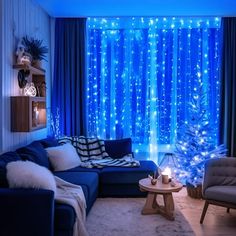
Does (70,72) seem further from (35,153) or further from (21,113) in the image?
(35,153)

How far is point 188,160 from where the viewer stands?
193 inches

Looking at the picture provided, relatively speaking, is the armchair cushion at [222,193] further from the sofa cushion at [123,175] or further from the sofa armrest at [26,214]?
the sofa armrest at [26,214]

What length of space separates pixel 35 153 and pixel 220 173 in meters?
2.20

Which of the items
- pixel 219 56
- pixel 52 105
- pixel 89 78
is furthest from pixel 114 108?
pixel 219 56

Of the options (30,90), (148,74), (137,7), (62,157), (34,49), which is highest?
(137,7)

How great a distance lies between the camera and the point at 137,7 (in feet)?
16.6

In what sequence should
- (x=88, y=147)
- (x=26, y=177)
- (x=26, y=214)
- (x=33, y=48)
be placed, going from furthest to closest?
(x=88, y=147) → (x=33, y=48) → (x=26, y=177) → (x=26, y=214)

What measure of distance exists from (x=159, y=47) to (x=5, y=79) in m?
2.80

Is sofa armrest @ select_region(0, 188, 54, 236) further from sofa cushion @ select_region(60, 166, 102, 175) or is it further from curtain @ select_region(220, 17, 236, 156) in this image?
curtain @ select_region(220, 17, 236, 156)

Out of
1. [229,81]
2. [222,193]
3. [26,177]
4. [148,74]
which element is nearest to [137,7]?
[148,74]

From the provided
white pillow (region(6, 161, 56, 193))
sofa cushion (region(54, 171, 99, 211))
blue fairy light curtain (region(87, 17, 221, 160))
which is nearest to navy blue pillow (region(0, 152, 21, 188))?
white pillow (region(6, 161, 56, 193))

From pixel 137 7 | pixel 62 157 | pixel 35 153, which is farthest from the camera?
pixel 137 7

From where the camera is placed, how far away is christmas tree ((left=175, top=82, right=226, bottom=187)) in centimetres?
486

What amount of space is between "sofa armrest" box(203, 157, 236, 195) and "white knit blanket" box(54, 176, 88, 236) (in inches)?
58.6
